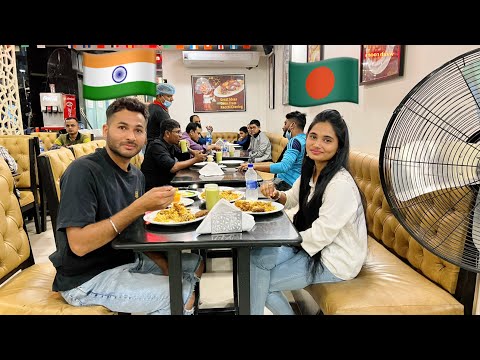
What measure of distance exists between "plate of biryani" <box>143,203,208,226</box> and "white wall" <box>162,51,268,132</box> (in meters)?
7.41

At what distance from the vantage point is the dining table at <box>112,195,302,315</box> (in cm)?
135

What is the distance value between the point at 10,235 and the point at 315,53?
358cm

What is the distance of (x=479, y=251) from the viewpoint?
3.43 ft

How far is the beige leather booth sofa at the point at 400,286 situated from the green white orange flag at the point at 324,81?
85cm

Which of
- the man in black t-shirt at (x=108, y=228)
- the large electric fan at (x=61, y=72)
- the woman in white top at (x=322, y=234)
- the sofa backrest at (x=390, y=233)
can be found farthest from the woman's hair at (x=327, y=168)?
the large electric fan at (x=61, y=72)

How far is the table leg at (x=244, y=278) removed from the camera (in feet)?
4.85

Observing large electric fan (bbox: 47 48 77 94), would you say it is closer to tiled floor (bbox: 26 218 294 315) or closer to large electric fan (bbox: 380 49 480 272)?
tiled floor (bbox: 26 218 294 315)

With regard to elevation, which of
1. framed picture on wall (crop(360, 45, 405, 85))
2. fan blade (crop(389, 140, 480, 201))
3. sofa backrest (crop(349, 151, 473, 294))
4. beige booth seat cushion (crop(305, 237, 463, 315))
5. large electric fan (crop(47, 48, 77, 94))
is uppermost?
large electric fan (crop(47, 48, 77, 94))

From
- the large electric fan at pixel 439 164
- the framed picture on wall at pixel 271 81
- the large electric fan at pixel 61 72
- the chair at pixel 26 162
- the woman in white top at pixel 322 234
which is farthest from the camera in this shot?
the framed picture on wall at pixel 271 81

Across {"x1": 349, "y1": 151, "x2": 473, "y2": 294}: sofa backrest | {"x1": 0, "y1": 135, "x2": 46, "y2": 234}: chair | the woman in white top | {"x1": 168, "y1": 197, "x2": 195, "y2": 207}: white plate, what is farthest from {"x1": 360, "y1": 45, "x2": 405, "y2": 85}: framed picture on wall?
{"x1": 0, "y1": 135, "x2": 46, "y2": 234}: chair

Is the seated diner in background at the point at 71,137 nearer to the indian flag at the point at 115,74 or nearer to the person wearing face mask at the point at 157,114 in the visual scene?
the person wearing face mask at the point at 157,114

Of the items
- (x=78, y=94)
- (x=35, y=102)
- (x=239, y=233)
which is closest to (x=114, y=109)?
(x=239, y=233)

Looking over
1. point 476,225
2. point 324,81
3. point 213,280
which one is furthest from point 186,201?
point 476,225
